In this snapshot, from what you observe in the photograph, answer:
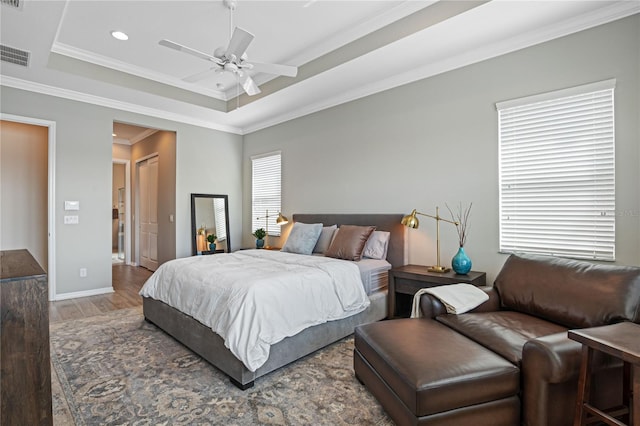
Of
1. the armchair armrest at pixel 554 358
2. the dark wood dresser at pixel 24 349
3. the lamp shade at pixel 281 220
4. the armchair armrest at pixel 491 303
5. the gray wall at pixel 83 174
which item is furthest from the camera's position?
the lamp shade at pixel 281 220

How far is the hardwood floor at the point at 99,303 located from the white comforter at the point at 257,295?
1.20 m

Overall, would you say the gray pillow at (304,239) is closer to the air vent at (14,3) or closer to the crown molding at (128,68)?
the crown molding at (128,68)

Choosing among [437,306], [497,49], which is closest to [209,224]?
[437,306]

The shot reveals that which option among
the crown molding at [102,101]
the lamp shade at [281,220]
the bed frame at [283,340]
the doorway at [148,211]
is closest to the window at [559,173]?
the bed frame at [283,340]

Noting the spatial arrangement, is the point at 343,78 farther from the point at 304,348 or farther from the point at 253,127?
the point at 304,348

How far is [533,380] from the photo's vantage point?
1.64 metres

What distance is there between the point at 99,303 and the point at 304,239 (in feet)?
9.47

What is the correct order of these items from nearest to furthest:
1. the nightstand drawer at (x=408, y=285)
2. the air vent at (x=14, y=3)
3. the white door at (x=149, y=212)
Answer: the air vent at (x=14, y=3) < the nightstand drawer at (x=408, y=285) < the white door at (x=149, y=212)

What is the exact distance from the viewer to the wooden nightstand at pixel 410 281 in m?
3.03

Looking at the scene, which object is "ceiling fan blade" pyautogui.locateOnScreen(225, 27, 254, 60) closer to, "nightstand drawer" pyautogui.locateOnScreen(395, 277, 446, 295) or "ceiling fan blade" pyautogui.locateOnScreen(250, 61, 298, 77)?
"ceiling fan blade" pyautogui.locateOnScreen(250, 61, 298, 77)

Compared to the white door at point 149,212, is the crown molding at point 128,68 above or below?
above

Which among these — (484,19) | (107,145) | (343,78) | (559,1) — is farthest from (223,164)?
(559,1)

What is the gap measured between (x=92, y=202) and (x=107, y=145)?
884mm

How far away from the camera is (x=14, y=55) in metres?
3.49
